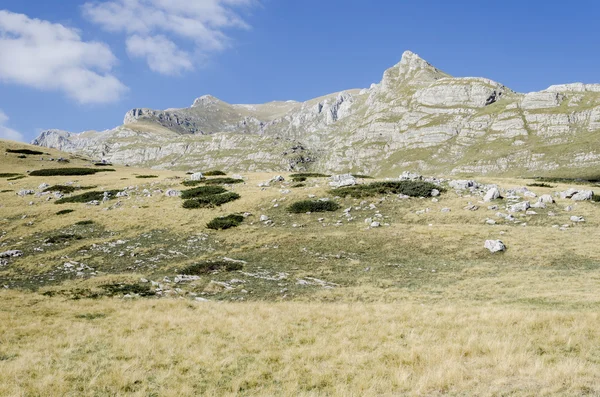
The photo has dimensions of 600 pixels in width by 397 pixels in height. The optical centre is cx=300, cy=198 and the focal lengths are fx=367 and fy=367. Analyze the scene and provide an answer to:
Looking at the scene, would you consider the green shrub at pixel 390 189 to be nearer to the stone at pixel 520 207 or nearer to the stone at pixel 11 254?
the stone at pixel 520 207

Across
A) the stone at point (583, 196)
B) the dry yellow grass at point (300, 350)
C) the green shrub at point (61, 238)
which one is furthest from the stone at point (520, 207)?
the green shrub at point (61, 238)

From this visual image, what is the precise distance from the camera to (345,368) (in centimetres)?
975

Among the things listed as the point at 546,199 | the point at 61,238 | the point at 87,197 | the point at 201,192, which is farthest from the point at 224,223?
the point at 546,199

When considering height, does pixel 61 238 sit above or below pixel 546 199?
below

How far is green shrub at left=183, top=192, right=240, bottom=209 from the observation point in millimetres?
38500

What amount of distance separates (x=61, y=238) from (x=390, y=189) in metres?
30.5

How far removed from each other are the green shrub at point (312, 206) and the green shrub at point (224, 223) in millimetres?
5061

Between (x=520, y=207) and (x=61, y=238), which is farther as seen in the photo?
(x=520, y=207)

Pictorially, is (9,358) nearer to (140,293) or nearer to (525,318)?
(140,293)

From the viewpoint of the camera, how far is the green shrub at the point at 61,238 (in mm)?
29756

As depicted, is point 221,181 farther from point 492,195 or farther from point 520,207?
point 520,207

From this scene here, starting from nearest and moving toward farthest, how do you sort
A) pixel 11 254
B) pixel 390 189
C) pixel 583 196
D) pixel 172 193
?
pixel 11 254
pixel 583 196
pixel 390 189
pixel 172 193

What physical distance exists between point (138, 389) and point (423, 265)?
1793 centimetres

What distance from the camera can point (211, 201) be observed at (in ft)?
129
